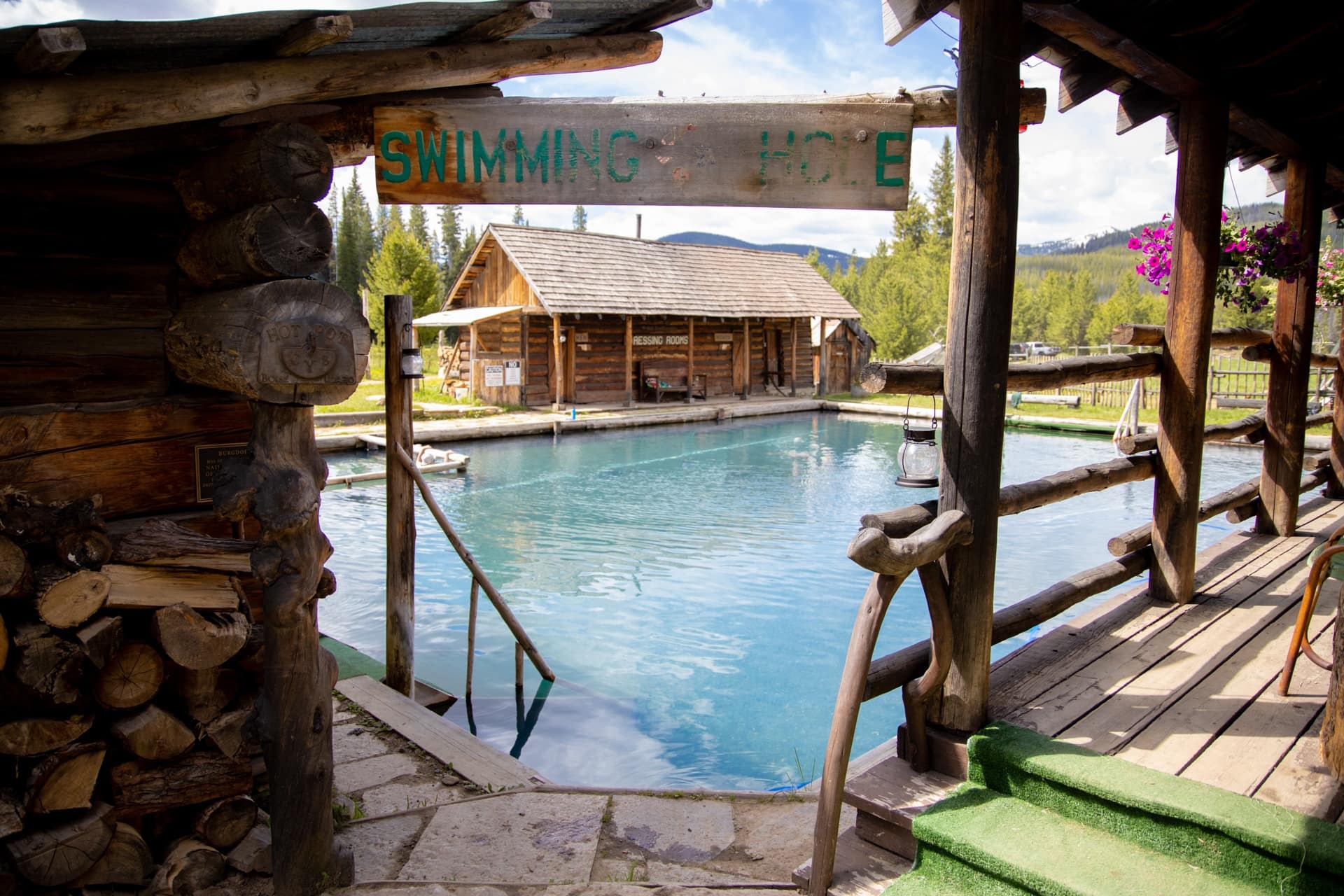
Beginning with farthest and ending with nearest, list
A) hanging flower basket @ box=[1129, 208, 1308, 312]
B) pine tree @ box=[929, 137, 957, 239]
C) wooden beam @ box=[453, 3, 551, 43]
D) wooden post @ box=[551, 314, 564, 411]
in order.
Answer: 1. pine tree @ box=[929, 137, 957, 239]
2. wooden post @ box=[551, 314, 564, 411]
3. hanging flower basket @ box=[1129, 208, 1308, 312]
4. wooden beam @ box=[453, 3, 551, 43]

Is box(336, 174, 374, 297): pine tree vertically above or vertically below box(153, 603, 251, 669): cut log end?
above

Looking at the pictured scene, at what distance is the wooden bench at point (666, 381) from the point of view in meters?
23.5

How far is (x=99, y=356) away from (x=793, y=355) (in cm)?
2510

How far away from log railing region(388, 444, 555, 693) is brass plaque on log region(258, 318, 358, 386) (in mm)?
2105

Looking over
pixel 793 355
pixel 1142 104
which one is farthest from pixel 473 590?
pixel 793 355

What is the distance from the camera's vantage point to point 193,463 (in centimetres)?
319

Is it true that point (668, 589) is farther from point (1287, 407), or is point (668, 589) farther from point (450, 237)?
point (450, 237)

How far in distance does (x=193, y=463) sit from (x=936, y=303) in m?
41.3

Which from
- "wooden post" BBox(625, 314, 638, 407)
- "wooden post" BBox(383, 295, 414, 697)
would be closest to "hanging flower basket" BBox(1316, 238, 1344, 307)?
"wooden post" BBox(383, 295, 414, 697)

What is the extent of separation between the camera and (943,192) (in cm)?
6881

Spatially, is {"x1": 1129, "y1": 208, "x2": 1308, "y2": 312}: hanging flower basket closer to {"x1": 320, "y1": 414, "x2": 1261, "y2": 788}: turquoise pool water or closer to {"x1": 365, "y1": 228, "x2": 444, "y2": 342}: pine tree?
{"x1": 320, "y1": 414, "x2": 1261, "y2": 788}: turquoise pool water

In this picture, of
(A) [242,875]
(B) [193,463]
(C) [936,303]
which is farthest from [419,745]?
(C) [936,303]

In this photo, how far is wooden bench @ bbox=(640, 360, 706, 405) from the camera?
2352 centimetres

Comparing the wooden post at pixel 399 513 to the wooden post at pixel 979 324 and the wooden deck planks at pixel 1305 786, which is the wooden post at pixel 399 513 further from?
the wooden deck planks at pixel 1305 786
